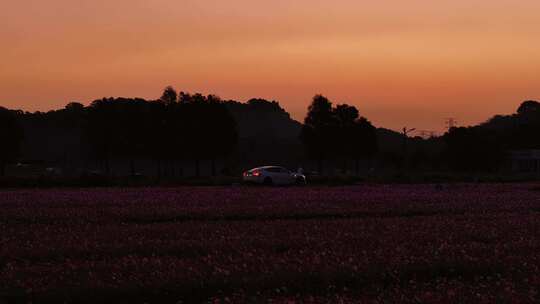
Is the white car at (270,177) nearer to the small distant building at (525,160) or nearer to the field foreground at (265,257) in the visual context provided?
the field foreground at (265,257)

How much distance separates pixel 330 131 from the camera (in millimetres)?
90188

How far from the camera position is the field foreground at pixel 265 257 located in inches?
400

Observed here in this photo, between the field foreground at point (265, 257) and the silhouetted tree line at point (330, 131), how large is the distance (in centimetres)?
6562

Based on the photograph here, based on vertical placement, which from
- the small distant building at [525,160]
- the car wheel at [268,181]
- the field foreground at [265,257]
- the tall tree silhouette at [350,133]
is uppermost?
the tall tree silhouette at [350,133]

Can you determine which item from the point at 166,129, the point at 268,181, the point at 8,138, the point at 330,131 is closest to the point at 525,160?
the point at 330,131

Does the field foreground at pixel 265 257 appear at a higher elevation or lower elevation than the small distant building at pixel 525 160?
lower

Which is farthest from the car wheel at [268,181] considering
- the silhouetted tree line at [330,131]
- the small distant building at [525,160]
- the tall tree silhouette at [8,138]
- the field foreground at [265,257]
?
the small distant building at [525,160]

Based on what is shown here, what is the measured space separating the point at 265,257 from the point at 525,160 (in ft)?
389

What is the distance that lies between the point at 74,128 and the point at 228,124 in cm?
9813

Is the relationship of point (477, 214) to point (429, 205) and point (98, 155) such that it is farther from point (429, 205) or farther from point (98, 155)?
point (98, 155)

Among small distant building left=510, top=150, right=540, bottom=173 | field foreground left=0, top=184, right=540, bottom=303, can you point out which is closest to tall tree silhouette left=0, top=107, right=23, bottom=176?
field foreground left=0, top=184, right=540, bottom=303

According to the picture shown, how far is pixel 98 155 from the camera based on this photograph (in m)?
90.9

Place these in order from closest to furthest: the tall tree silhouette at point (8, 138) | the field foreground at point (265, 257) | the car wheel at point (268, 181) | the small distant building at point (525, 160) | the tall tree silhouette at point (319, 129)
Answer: the field foreground at point (265, 257) < the car wheel at point (268, 181) < the tall tree silhouette at point (8, 138) < the tall tree silhouette at point (319, 129) < the small distant building at point (525, 160)

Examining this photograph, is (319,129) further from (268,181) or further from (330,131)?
(268,181)
